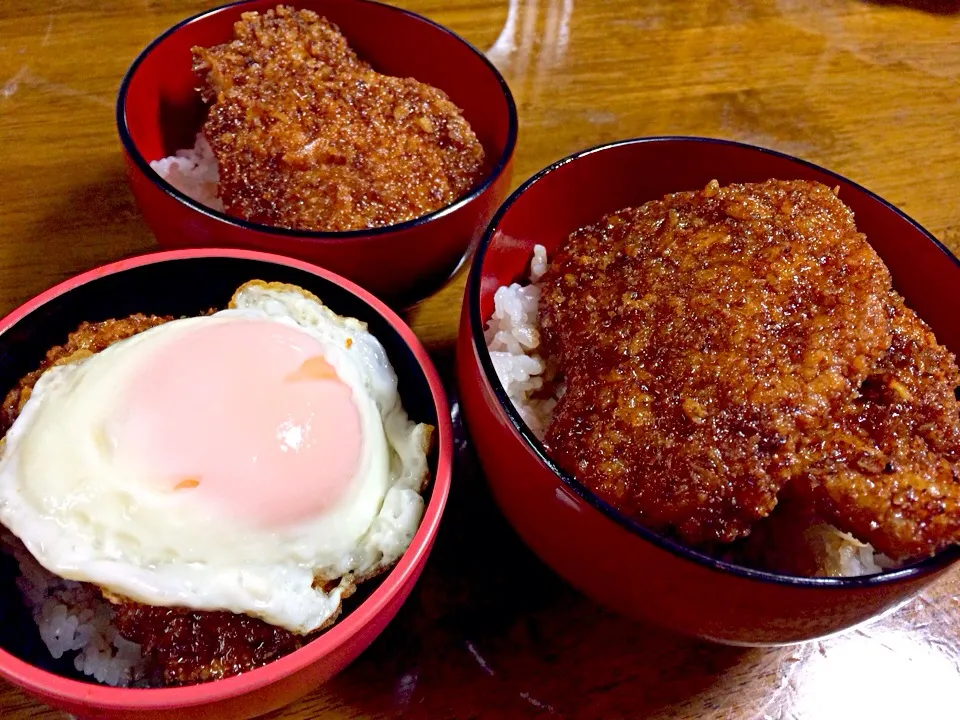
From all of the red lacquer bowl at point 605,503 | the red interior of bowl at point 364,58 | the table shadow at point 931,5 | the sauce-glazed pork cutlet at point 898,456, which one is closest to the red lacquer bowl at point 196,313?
the red lacquer bowl at point 605,503

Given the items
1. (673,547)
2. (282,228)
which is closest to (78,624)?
(282,228)

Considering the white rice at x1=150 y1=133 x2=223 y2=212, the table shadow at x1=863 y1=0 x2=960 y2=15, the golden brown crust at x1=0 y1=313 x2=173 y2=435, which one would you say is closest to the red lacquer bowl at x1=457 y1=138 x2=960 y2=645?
the golden brown crust at x1=0 y1=313 x2=173 y2=435

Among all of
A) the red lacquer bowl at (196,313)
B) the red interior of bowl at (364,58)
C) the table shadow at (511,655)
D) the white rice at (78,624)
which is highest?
the red interior of bowl at (364,58)

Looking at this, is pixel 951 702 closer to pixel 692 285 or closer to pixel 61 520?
pixel 692 285

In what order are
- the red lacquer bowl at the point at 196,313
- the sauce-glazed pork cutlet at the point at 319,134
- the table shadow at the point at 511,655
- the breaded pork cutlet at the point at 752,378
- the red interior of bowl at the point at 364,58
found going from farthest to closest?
the red interior of bowl at the point at 364,58 → the sauce-glazed pork cutlet at the point at 319,134 → the table shadow at the point at 511,655 → the breaded pork cutlet at the point at 752,378 → the red lacquer bowl at the point at 196,313

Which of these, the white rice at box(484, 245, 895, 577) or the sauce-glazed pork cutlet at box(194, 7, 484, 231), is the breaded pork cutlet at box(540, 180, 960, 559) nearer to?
the white rice at box(484, 245, 895, 577)

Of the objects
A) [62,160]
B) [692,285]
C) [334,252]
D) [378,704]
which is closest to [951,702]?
[692,285]

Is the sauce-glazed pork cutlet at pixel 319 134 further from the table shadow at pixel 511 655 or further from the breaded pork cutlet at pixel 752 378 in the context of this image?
the table shadow at pixel 511 655

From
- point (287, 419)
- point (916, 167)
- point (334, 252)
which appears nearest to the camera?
point (287, 419)
